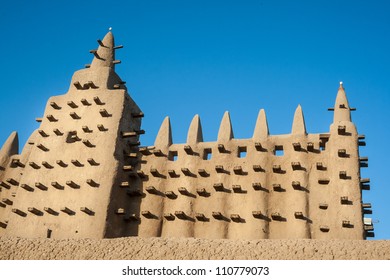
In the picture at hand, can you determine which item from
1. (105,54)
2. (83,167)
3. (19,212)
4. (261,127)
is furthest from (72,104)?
(261,127)

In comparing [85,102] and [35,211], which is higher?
[85,102]

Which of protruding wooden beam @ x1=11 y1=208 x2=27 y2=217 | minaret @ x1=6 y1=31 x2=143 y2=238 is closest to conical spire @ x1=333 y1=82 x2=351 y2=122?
minaret @ x1=6 y1=31 x2=143 y2=238

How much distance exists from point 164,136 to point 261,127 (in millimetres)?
4093

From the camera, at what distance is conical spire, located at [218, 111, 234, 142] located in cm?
1994

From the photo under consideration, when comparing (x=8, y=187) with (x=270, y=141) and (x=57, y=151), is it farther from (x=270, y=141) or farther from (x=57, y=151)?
(x=270, y=141)

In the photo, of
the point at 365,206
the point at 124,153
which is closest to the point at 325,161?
the point at 365,206

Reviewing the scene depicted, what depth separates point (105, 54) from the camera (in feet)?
77.7

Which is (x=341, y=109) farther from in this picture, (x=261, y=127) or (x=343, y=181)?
(x=343, y=181)

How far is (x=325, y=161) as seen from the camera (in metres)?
18.3

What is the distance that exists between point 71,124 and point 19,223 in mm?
4613

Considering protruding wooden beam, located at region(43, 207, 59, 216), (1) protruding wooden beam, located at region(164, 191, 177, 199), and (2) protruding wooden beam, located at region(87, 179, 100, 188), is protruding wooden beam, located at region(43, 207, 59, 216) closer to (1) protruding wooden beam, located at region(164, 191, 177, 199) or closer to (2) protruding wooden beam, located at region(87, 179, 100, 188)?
(2) protruding wooden beam, located at region(87, 179, 100, 188)

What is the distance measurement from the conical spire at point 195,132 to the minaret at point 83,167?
2.27 metres
